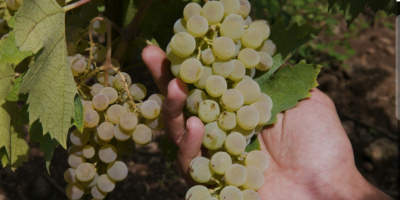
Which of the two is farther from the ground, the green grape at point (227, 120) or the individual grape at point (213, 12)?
the individual grape at point (213, 12)

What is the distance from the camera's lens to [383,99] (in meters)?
2.66

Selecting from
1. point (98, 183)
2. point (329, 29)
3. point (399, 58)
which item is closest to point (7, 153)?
point (98, 183)

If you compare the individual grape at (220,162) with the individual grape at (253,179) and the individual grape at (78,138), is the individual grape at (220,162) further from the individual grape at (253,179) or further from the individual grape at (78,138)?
the individual grape at (78,138)

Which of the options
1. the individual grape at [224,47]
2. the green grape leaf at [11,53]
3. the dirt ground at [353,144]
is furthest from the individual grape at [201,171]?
the dirt ground at [353,144]

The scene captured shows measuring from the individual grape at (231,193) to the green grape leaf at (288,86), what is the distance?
207mm

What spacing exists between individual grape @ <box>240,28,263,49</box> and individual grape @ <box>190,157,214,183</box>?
0.25m

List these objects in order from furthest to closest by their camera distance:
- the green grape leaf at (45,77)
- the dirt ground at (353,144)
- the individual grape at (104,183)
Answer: the dirt ground at (353,144), the individual grape at (104,183), the green grape leaf at (45,77)

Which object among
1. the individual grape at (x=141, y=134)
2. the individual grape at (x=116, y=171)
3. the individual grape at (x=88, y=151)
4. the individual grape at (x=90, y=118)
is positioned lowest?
the individual grape at (x=116, y=171)

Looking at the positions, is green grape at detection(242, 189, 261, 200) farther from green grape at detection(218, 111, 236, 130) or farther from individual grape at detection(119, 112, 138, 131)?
individual grape at detection(119, 112, 138, 131)

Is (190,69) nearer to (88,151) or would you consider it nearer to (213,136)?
(213,136)

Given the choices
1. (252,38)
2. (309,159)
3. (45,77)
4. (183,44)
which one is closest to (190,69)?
(183,44)

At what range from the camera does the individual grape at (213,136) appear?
816 mm

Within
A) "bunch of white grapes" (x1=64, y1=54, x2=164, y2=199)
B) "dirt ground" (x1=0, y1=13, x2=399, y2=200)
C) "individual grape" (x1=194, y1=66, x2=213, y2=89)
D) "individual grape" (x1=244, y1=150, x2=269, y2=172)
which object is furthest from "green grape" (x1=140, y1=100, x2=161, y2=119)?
"dirt ground" (x1=0, y1=13, x2=399, y2=200)

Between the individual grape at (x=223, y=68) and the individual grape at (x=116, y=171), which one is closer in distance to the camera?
the individual grape at (x=223, y=68)
